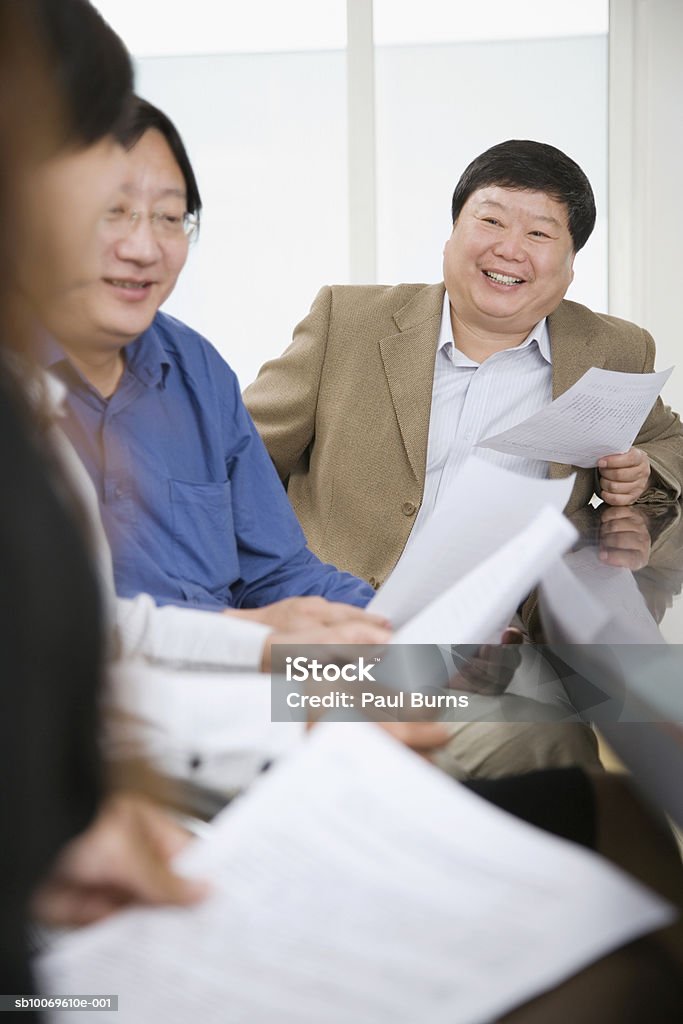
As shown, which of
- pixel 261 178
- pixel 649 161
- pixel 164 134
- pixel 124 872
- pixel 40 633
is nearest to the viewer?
pixel 40 633

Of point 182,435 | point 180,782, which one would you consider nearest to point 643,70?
point 182,435

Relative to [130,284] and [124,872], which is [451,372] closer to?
[130,284]

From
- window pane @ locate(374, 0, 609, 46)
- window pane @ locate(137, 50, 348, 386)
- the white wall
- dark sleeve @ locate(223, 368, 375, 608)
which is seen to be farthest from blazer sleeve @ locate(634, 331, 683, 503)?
window pane @ locate(374, 0, 609, 46)

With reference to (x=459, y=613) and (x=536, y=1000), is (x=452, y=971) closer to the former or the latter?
(x=536, y=1000)

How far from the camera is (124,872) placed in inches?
18.7

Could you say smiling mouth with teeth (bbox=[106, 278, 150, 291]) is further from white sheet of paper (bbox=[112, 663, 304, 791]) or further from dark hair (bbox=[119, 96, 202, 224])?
white sheet of paper (bbox=[112, 663, 304, 791])

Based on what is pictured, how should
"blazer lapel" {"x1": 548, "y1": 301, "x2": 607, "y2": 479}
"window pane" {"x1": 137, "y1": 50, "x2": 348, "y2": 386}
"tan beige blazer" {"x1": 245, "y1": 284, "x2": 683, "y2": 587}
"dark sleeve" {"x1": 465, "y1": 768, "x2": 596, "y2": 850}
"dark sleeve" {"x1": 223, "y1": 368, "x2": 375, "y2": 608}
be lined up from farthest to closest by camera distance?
"window pane" {"x1": 137, "y1": 50, "x2": 348, "y2": 386} → "blazer lapel" {"x1": 548, "y1": 301, "x2": 607, "y2": 479} → "tan beige blazer" {"x1": 245, "y1": 284, "x2": 683, "y2": 587} → "dark sleeve" {"x1": 223, "y1": 368, "x2": 375, "y2": 608} → "dark sleeve" {"x1": 465, "y1": 768, "x2": 596, "y2": 850}

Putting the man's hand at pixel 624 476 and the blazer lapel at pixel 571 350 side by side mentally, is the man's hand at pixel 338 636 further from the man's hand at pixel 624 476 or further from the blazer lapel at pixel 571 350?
the blazer lapel at pixel 571 350

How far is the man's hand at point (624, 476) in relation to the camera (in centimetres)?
160

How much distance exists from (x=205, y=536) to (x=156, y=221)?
35 cm

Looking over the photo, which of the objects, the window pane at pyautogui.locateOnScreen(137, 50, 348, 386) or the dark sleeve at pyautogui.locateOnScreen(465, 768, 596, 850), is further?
the window pane at pyautogui.locateOnScreen(137, 50, 348, 386)

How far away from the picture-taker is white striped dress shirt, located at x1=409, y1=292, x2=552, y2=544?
1775 millimetres

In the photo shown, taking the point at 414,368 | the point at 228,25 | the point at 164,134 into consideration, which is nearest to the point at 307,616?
the point at 164,134

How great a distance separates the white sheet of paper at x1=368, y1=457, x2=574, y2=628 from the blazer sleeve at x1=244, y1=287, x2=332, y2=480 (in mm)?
949
